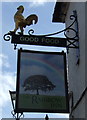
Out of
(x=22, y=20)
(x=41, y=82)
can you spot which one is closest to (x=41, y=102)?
(x=41, y=82)

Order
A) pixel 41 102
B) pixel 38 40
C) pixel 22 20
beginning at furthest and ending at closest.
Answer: pixel 22 20 < pixel 38 40 < pixel 41 102

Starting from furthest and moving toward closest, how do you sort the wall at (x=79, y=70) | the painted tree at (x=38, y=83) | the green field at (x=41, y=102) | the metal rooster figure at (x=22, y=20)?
the metal rooster figure at (x=22, y=20) → the wall at (x=79, y=70) → the painted tree at (x=38, y=83) → the green field at (x=41, y=102)

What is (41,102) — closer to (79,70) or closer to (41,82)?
(41,82)

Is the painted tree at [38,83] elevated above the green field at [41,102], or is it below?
above

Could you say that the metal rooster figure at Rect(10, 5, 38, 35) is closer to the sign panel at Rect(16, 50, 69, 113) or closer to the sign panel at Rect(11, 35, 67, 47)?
the sign panel at Rect(11, 35, 67, 47)

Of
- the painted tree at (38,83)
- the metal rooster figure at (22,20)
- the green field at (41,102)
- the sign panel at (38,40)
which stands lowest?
the green field at (41,102)

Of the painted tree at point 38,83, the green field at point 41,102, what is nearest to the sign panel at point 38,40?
the painted tree at point 38,83

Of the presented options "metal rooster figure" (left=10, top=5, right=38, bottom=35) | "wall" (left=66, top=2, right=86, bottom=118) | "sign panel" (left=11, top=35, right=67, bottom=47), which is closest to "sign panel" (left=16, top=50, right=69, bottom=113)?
"sign panel" (left=11, top=35, right=67, bottom=47)

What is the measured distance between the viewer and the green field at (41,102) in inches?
269

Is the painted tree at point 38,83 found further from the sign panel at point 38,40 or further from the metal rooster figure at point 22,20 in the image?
the metal rooster figure at point 22,20

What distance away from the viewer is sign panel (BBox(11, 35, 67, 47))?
774 centimetres

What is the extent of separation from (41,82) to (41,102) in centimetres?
52

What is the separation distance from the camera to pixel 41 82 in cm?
727

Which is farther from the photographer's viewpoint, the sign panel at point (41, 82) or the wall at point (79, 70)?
the wall at point (79, 70)
